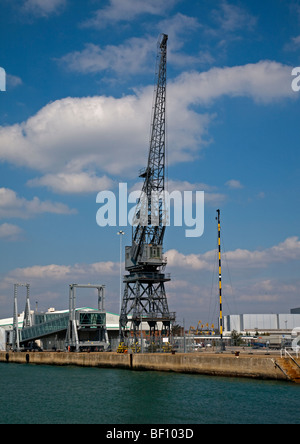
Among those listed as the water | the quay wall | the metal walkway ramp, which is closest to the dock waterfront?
the quay wall

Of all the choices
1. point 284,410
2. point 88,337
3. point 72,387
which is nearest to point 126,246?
point 88,337

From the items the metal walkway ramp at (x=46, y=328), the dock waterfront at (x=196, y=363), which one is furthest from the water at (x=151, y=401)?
the metal walkway ramp at (x=46, y=328)

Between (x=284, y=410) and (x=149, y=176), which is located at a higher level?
(x=149, y=176)

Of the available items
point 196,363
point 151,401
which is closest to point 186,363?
point 196,363

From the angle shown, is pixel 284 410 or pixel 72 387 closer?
pixel 284 410

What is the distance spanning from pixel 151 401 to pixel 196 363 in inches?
744

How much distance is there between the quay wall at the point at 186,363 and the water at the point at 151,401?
166 centimetres

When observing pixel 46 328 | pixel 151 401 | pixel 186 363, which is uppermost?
pixel 46 328

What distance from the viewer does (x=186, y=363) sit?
61406mm

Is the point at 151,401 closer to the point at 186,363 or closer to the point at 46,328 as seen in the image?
the point at 186,363
